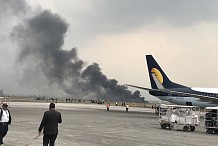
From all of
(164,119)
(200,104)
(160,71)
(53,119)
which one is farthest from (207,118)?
(160,71)

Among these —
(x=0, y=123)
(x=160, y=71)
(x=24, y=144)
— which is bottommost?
(x=24, y=144)

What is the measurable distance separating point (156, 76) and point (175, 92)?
10005 mm

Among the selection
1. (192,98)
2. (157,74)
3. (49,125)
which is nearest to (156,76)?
(157,74)

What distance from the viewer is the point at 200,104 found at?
40219 mm

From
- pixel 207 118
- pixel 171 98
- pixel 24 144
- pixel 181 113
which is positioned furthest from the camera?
pixel 171 98

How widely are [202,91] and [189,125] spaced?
747 inches

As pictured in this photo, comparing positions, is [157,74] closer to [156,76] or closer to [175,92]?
[156,76]

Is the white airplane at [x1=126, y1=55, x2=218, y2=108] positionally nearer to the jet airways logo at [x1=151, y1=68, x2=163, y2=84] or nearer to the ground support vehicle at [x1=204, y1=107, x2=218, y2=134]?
the jet airways logo at [x1=151, y1=68, x2=163, y2=84]

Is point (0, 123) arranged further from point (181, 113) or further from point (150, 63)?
point (150, 63)

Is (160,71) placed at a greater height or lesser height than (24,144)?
greater

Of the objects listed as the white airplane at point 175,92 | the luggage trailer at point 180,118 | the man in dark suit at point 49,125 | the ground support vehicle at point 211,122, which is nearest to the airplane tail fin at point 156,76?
the white airplane at point 175,92

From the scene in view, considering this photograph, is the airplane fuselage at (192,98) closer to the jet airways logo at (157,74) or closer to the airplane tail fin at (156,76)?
the airplane tail fin at (156,76)

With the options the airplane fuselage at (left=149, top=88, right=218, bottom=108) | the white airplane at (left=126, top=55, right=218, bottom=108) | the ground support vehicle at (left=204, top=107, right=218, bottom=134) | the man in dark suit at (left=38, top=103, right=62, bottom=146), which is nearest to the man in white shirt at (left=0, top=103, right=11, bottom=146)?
the man in dark suit at (left=38, top=103, right=62, bottom=146)

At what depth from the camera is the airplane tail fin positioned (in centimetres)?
4584
